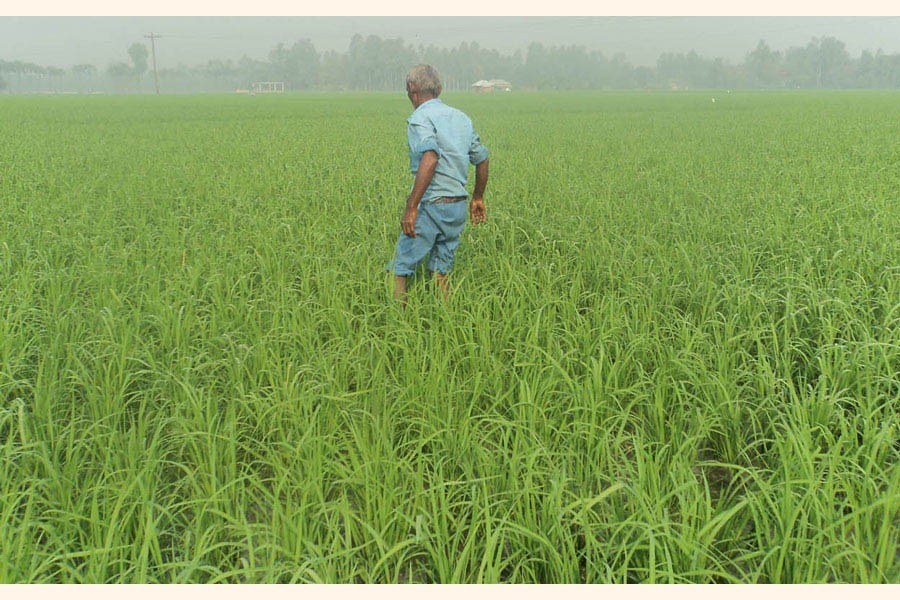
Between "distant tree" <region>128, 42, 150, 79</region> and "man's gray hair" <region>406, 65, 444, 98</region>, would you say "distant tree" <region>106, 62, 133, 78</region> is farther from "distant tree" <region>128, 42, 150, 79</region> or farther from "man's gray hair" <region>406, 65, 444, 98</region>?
"man's gray hair" <region>406, 65, 444, 98</region>

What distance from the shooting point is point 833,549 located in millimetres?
1995

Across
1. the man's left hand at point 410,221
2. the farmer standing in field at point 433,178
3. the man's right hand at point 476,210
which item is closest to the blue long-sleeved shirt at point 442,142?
the farmer standing in field at point 433,178

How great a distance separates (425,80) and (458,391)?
238 centimetres

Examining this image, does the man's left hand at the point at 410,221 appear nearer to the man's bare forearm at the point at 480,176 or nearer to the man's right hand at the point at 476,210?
the man's bare forearm at the point at 480,176

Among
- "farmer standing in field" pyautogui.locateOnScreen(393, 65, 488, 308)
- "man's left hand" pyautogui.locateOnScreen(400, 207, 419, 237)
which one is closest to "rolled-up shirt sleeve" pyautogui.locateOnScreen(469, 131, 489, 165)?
"farmer standing in field" pyautogui.locateOnScreen(393, 65, 488, 308)

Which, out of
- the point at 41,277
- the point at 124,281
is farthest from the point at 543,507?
the point at 41,277

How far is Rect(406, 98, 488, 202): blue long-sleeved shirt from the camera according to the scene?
13.7 ft

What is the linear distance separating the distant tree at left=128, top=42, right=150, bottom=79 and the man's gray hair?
179m

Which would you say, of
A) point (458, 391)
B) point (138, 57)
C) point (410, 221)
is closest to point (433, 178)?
point (410, 221)

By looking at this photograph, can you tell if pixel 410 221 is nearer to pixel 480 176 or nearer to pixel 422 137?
pixel 422 137

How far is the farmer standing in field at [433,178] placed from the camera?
419 cm

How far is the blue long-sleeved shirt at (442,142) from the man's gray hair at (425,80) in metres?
0.07

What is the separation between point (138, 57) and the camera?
158375 millimetres

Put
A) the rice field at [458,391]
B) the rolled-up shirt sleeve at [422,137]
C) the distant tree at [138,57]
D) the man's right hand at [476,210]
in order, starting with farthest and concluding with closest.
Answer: the distant tree at [138,57] < the man's right hand at [476,210] < the rolled-up shirt sleeve at [422,137] < the rice field at [458,391]
